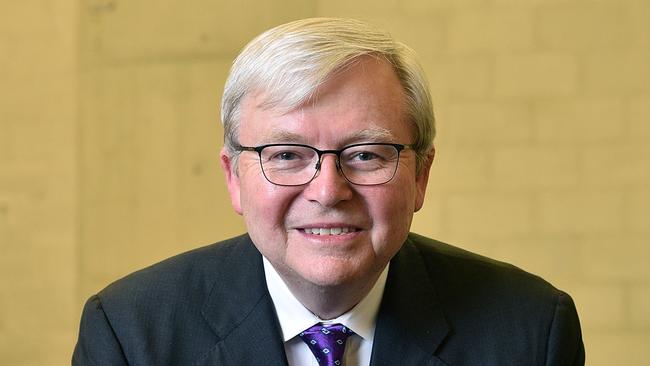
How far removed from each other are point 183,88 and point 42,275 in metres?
0.95

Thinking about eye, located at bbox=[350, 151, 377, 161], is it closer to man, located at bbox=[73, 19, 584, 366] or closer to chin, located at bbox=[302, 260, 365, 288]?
man, located at bbox=[73, 19, 584, 366]

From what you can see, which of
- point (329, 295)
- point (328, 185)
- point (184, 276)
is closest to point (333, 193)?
point (328, 185)

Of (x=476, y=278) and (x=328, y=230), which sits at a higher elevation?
(x=328, y=230)

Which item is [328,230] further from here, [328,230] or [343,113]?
[343,113]

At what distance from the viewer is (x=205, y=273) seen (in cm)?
212

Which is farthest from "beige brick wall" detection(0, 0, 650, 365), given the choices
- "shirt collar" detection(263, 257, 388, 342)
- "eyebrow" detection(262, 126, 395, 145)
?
"eyebrow" detection(262, 126, 395, 145)

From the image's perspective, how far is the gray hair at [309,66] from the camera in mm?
1800

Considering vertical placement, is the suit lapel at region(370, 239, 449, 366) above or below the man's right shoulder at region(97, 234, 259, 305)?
below

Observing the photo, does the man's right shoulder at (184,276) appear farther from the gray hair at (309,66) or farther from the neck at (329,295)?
the gray hair at (309,66)

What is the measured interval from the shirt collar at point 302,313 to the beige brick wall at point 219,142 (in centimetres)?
181

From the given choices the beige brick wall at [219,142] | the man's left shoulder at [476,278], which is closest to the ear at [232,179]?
the man's left shoulder at [476,278]

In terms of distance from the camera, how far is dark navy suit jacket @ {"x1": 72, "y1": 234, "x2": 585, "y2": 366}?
1978 mm

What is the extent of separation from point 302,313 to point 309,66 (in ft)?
1.59

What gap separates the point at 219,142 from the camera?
406cm
